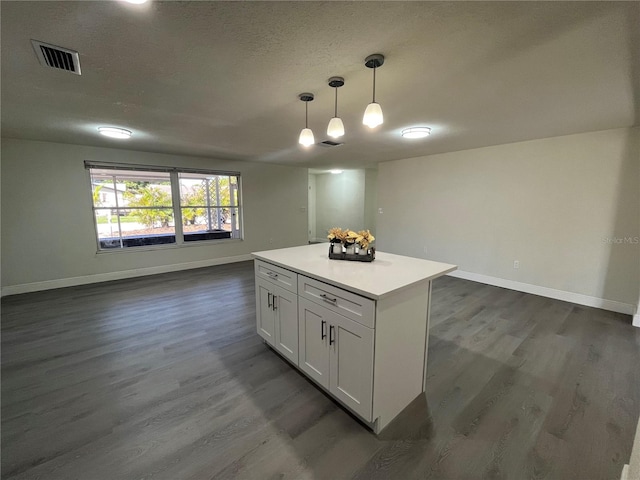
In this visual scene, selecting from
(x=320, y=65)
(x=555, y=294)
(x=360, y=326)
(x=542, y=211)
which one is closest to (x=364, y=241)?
(x=360, y=326)

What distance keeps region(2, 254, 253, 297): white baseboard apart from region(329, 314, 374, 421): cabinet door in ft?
14.9

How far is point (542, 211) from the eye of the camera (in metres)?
3.74

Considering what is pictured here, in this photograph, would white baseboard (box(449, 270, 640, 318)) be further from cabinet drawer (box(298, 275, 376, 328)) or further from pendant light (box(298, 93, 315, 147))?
pendant light (box(298, 93, 315, 147))

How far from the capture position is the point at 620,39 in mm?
1486

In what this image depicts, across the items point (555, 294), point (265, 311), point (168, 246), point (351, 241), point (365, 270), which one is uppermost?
point (351, 241)

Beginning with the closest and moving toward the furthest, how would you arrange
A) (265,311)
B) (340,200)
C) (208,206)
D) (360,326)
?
(360,326), (265,311), (208,206), (340,200)

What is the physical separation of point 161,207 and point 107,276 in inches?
58.2

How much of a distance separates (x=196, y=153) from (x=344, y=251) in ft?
13.2

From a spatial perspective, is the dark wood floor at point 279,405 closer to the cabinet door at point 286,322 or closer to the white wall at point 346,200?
the cabinet door at point 286,322

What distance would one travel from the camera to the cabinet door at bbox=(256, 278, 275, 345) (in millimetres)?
2264

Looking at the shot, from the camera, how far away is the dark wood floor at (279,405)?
137 cm

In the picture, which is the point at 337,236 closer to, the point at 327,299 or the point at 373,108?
the point at 327,299

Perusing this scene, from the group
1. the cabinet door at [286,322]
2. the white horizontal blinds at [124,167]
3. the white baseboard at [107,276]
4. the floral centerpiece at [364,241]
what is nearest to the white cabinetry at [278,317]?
the cabinet door at [286,322]

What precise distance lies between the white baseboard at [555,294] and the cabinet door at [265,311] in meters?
3.80
